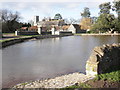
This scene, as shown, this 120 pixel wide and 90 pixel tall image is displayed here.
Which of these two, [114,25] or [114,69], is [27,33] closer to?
[114,25]

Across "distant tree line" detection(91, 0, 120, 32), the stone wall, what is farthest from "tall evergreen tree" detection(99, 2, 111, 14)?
the stone wall

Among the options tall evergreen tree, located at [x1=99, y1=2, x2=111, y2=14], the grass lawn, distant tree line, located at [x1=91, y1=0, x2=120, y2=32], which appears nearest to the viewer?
the grass lawn

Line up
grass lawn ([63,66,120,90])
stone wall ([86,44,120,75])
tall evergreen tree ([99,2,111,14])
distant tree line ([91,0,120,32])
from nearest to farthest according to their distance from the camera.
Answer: grass lawn ([63,66,120,90]), stone wall ([86,44,120,75]), distant tree line ([91,0,120,32]), tall evergreen tree ([99,2,111,14])

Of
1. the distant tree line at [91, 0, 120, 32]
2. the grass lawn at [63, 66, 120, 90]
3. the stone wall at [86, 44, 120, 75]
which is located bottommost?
the grass lawn at [63, 66, 120, 90]

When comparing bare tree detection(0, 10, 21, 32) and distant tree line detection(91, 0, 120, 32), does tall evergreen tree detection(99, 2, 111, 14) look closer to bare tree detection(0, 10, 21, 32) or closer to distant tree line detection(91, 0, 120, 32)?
distant tree line detection(91, 0, 120, 32)

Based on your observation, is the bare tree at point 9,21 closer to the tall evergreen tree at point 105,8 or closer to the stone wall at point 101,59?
the tall evergreen tree at point 105,8

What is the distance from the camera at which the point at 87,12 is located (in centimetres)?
9312

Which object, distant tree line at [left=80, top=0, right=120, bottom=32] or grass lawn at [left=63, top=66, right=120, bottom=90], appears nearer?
grass lawn at [left=63, top=66, right=120, bottom=90]

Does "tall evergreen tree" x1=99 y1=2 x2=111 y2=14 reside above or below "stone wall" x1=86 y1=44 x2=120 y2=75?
above

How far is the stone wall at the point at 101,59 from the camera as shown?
8.76 m

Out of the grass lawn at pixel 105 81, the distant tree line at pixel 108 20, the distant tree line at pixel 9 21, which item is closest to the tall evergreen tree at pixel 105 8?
the distant tree line at pixel 108 20

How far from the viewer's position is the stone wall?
876cm

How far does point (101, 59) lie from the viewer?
8.88 m

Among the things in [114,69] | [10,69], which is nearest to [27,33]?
[10,69]
